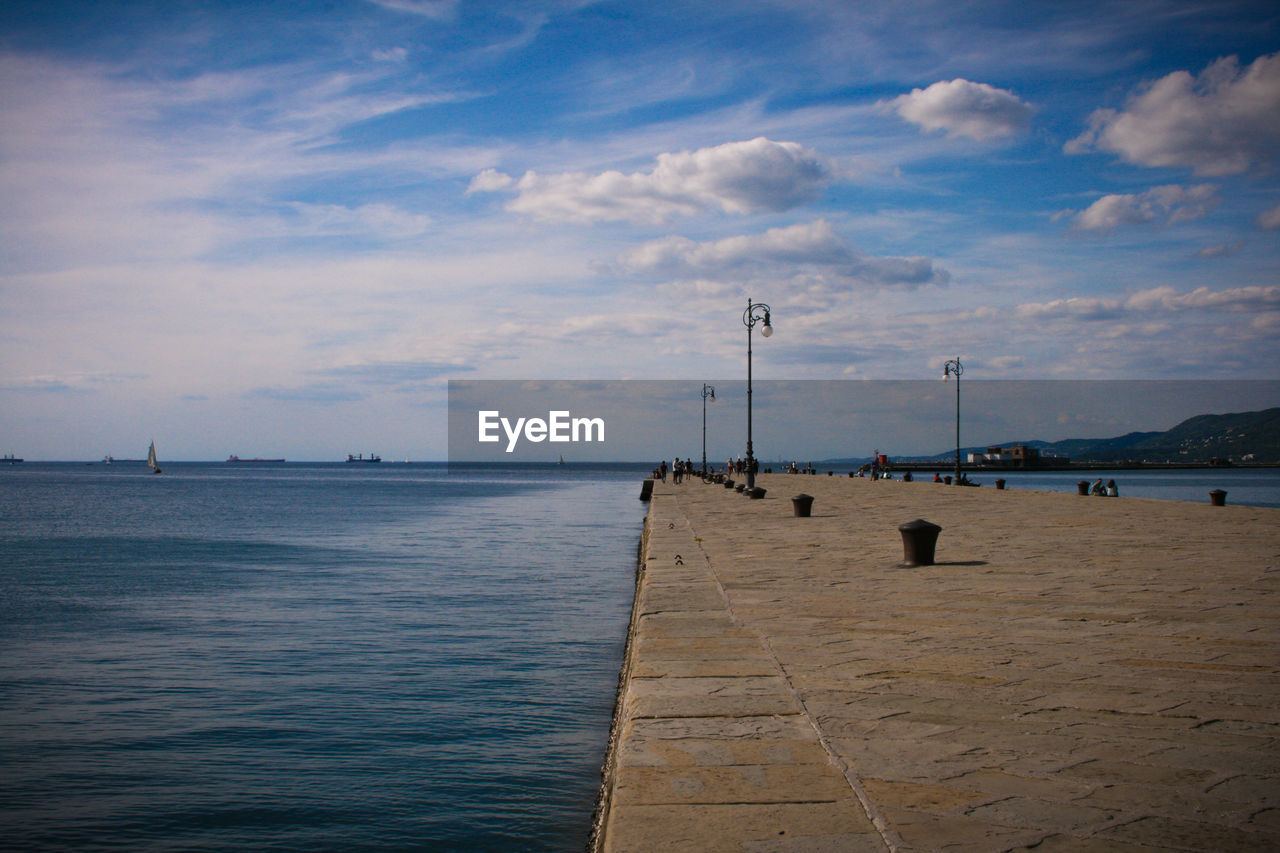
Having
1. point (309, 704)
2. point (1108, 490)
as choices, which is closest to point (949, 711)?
point (309, 704)

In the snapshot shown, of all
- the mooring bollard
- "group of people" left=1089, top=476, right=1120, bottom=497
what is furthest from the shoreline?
"group of people" left=1089, top=476, right=1120, bottom=497

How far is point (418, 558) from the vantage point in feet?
83.4

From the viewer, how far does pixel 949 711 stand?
5363 mm

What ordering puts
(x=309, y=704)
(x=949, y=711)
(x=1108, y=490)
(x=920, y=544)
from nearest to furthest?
(x=949, y=711) < (x=309, y=704) < (x=920, y=544) < (x=1108, y=490)

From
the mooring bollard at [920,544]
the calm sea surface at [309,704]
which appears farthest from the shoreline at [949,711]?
the calm sea surface at [309,704]

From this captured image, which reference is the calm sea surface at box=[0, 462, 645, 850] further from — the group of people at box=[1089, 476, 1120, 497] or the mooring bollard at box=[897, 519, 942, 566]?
the group of people at box=[1089, 476, 1120, 497]

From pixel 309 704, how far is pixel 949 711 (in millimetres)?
7171

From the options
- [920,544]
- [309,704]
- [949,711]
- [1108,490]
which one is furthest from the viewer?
A: [1108,490]

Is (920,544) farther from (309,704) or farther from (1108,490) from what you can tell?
(1108,490)

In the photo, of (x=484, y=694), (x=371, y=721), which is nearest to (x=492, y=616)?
(x=484, y=694)

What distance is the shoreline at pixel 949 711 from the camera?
12.4ft

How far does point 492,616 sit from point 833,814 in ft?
39.9

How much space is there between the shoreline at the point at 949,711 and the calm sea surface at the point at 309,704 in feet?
4.73

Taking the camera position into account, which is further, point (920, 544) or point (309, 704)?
point (920, 544)
